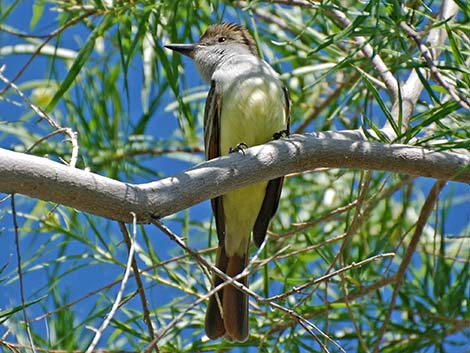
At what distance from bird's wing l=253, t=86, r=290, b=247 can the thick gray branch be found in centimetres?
90

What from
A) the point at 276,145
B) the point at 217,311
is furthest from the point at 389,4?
the point at 217,311

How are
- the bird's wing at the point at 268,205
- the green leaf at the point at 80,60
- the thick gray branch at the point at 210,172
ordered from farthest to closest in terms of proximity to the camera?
the bird's wing at the point at 268,205 < the green leaf at the point at 80,60 < the thick gray branch at the point at 210,172

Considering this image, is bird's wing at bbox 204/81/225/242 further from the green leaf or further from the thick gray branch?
the thick gray branch

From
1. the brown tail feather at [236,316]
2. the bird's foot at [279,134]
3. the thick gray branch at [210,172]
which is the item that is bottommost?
the brown tail feather at [236,316]

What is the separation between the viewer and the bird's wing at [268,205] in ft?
10.1

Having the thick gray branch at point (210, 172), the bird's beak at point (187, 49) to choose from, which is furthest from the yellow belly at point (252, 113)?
the thick gray branch at point (210, 172)

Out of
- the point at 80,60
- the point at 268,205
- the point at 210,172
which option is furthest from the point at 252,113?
the point at 210,172

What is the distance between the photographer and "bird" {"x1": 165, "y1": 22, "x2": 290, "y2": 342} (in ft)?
9.27

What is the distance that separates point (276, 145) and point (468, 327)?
1.08m

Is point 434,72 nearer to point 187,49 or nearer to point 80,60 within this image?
point 80,60

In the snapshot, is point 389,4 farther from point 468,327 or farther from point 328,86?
point 328,86

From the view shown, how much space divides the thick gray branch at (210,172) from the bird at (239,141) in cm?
73

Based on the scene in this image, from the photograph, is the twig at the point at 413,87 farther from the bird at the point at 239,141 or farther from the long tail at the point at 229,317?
the long tail at the point at 229,317

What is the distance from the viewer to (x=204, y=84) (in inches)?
142
